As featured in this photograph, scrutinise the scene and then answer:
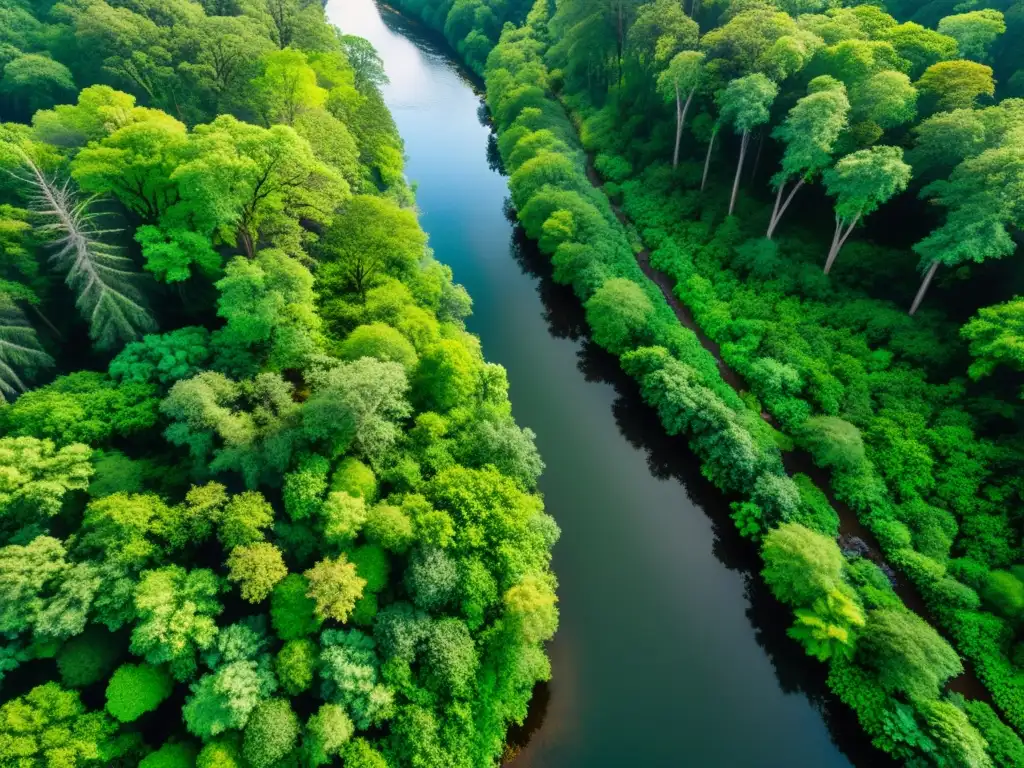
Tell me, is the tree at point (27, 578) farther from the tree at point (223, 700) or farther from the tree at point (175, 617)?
the tree at point (223, 700)

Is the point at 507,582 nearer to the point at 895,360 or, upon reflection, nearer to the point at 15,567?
the point at 15,567

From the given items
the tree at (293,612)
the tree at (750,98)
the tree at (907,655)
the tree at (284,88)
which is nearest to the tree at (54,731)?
the tree at (293,612)

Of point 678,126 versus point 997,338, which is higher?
point 678,126

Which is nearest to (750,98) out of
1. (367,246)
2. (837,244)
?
(837,244)

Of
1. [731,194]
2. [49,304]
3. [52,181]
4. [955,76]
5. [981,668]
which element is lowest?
[49,304]

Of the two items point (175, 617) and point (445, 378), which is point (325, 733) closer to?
point (175, 617)

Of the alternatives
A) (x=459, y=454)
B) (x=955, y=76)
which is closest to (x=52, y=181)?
(x=459, y=454)
